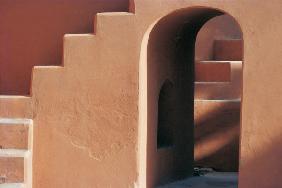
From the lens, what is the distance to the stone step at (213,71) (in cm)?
1318

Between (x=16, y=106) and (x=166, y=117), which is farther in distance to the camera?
(x=166, y=117)

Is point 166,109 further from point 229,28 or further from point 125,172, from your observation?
point 229,28

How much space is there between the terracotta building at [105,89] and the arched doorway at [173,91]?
3cm

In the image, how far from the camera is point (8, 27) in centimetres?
913

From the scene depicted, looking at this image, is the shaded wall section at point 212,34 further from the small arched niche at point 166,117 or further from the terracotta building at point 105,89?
the terracotta building at point 105,89

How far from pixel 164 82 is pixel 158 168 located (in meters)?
1.36

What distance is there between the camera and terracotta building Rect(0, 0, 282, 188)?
25.7 ft

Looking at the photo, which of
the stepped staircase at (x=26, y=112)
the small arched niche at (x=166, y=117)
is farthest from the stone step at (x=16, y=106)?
the small arched niche at (x=166, y=117)

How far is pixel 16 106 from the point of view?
8320mm

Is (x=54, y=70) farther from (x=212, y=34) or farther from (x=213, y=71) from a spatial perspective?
(x=212, y=34)

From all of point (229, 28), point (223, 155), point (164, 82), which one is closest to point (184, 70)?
point (164, 82)

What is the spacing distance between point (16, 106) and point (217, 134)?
482 cm

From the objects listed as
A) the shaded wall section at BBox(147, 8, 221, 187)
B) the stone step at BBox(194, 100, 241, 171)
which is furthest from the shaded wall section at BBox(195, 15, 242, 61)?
the shaded wall section at BBox(147, 8, 221, 187)

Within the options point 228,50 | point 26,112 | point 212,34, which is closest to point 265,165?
point 26,112
